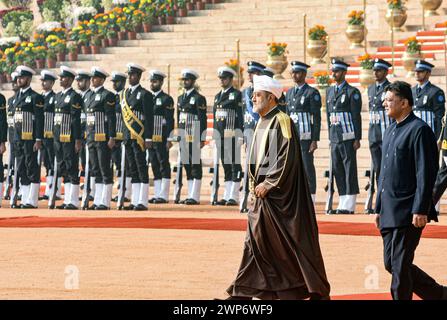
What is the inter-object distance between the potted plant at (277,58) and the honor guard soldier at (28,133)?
282 inches

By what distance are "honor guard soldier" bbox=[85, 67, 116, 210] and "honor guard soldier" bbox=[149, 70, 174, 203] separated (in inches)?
39.4

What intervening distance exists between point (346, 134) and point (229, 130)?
2.72m

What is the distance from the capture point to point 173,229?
19.8 metres

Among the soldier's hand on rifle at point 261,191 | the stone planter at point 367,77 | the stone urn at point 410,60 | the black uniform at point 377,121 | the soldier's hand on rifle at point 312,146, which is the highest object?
the stone urn at point 410,60

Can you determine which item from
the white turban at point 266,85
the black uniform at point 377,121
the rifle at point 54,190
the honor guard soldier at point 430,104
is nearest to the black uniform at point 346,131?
the black uniform at point 377,121

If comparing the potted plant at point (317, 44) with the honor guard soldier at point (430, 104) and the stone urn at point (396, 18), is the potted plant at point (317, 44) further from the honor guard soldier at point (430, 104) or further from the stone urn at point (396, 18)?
the honor guard soldier at point (430, 104)

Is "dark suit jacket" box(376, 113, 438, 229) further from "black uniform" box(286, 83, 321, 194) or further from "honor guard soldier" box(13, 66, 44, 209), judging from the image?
"honor guard soldier" box(13, 66, 44, 209)

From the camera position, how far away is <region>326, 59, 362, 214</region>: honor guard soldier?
22.9 meters

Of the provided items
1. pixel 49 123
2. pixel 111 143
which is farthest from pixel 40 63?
pixel 111 143

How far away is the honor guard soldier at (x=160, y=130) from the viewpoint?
25.0m

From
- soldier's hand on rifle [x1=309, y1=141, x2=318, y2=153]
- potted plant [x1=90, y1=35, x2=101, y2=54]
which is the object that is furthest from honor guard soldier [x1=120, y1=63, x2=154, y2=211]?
potted plant [x1=90, y1=35, x2=101, y2=54]

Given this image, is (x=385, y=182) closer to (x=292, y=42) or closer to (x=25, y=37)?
(x=292, y=42)

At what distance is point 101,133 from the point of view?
24.2 meters

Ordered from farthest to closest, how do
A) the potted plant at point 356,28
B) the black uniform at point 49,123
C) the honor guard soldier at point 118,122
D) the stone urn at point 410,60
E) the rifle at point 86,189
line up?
the potted plant at point 356,28
the stone urn at point 410,60
the black uniform at point 49,123
the rifle at point 86,189
the honor guard soldier at point 118,122
